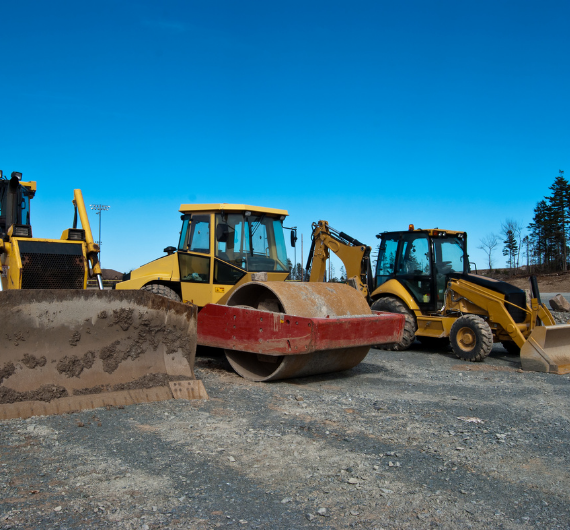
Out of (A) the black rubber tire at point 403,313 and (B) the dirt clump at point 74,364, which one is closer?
(B) the dirt clump at point 74,364

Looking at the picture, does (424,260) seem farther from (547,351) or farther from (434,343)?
(547,351)

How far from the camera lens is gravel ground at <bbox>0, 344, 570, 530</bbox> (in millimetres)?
3018

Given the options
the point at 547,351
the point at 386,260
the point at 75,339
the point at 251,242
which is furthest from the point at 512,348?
the point at 75,339

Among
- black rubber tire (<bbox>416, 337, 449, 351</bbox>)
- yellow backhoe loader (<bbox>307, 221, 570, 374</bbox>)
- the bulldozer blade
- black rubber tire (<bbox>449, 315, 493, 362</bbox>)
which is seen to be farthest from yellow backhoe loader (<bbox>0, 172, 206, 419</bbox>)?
black rubber tire (<bbox>416, 337, 449, 351</bbox>)

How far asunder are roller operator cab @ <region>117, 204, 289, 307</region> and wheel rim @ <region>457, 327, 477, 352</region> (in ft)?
10.8

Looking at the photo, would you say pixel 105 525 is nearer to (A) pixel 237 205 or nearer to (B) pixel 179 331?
(B) pixel 179 331

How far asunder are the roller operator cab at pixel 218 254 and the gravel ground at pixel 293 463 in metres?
2.38

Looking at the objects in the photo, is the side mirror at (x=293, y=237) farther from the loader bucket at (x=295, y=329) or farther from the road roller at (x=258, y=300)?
the loader bucket at (x=295, y=329)

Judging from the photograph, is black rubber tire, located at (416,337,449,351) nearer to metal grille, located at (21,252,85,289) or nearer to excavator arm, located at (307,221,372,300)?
excavator arm, located at (307,221,372,300)

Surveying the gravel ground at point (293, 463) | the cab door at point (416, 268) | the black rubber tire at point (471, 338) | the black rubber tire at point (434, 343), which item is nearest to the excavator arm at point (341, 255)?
the cab door at point (416, 268)

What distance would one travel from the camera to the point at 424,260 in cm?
1047

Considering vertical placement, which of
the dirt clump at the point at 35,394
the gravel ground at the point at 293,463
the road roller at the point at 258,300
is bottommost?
the gravel ground at the point at 293,463

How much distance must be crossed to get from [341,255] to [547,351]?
4557 millimetres

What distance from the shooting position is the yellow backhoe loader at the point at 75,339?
15.6 ft
